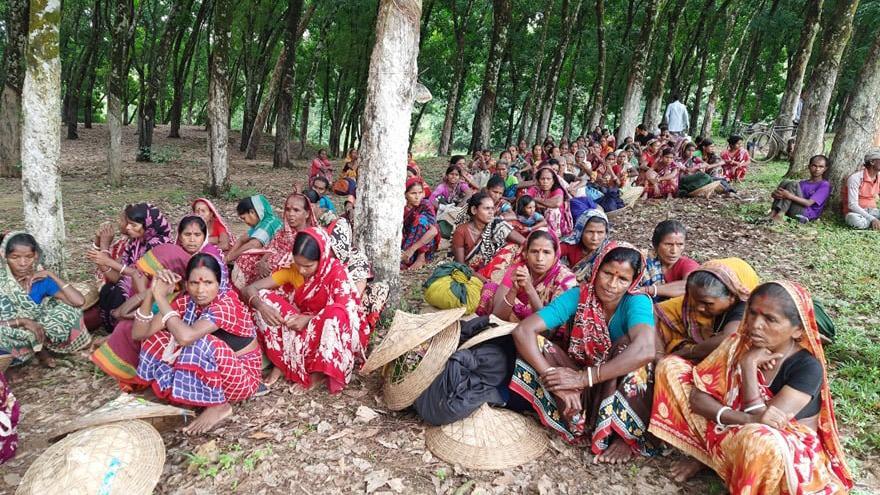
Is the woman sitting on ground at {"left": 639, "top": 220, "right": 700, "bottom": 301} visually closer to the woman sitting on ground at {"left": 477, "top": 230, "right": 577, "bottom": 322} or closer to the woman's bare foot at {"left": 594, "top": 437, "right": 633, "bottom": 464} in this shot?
the woman sitting on ground at {"left": 477, "top": 230, "right": 577, "bottom": 322}

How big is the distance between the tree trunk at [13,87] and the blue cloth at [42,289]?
7.74 m

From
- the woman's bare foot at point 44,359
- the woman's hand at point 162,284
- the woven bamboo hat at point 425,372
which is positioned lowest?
the woman's bare foot at point 44,359

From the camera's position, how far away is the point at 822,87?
9.14 m

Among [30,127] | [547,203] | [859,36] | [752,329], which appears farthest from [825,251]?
[859,36]

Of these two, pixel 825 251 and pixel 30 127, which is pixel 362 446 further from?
pixel 825 251

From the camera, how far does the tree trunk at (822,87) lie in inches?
344

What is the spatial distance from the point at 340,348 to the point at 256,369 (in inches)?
25.0

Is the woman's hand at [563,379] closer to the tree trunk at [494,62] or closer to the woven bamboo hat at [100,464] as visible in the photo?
the woven bamboo hat at [100,464]

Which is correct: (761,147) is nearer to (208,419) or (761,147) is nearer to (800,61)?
(800,61)

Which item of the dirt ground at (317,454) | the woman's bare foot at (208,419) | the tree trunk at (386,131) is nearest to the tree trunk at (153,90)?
the dirt ground at (317,454)

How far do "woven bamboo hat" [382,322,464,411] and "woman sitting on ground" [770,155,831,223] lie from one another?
6.66 metres

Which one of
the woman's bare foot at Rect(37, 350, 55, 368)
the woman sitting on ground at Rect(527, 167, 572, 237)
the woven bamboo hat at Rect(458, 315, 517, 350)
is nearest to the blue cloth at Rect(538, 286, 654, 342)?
the woven bamboo hat at Rect(458, 315, 517, 350)

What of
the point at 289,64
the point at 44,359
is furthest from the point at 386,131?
the point at 289,64

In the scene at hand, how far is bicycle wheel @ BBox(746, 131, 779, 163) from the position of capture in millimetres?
14023
